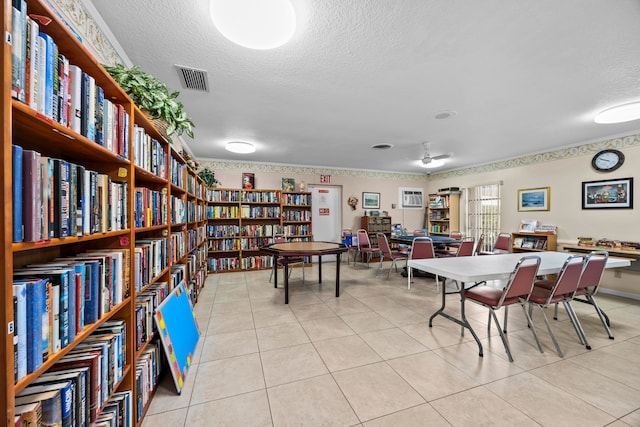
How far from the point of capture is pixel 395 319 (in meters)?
2.99

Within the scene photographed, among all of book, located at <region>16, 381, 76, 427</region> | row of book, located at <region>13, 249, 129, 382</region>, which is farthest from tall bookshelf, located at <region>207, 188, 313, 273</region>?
book, located at <region>16, 381, 76, 427</region>

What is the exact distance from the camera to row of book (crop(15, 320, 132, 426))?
81cm

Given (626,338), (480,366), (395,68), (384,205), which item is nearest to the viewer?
(480,366)

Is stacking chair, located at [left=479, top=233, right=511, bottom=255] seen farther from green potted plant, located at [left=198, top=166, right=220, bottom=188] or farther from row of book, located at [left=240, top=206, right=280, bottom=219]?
green potted plant, located at [left=198, top=166, right=220, bottom=188]

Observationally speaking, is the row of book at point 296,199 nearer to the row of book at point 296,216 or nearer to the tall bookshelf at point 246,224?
the tall bookshelf at point 246,224

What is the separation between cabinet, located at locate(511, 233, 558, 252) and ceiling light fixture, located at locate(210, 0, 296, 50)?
225 inches

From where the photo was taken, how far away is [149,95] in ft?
5.38

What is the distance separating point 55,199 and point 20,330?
0.40m

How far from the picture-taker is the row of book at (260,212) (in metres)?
5.76

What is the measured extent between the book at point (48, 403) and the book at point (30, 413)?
0.09 feet

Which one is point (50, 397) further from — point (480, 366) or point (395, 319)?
point (395, 319)

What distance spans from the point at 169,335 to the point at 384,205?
642 centimetres

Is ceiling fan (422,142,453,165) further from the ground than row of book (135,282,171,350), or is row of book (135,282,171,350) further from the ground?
ceiling fan (422,142,453,165)

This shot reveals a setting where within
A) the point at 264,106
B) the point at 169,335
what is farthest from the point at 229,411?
the point at 264,106
